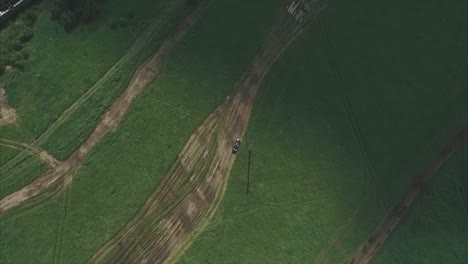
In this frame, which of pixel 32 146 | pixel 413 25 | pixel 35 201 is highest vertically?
pixel 413 25

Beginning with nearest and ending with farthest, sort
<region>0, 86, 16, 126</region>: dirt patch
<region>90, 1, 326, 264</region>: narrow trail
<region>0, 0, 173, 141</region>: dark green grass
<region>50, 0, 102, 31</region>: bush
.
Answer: <region>90, 1, 326, 264</region>: narrow trail → <region>0, 86, 16, 126</region>: dirt patch → <region>0, 0, 173, 141</region>: dark green grass → <region>50, 0, 102, 31</region>: bush

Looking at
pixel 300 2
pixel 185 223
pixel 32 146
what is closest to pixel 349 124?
pixel 300 2

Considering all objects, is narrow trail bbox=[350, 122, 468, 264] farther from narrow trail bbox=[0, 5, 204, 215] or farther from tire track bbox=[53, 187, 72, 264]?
tire track bbox=[53, 187, 72, 264]

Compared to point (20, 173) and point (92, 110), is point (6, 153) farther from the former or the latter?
point (92, 110)

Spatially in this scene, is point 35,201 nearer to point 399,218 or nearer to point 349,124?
point 349,124

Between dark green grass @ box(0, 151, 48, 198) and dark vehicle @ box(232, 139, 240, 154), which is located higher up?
dark vehicle @ box(232, 139, 240, 154)

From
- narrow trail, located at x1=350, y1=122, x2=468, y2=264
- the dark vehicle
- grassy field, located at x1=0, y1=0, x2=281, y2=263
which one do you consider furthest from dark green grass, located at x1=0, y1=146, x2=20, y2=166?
narrow trail, located at x1=350, y1=122, x2=468, y2=264

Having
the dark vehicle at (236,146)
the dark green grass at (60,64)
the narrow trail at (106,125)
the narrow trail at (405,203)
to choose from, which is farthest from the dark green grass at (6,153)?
the narrow trail at (405,203)
